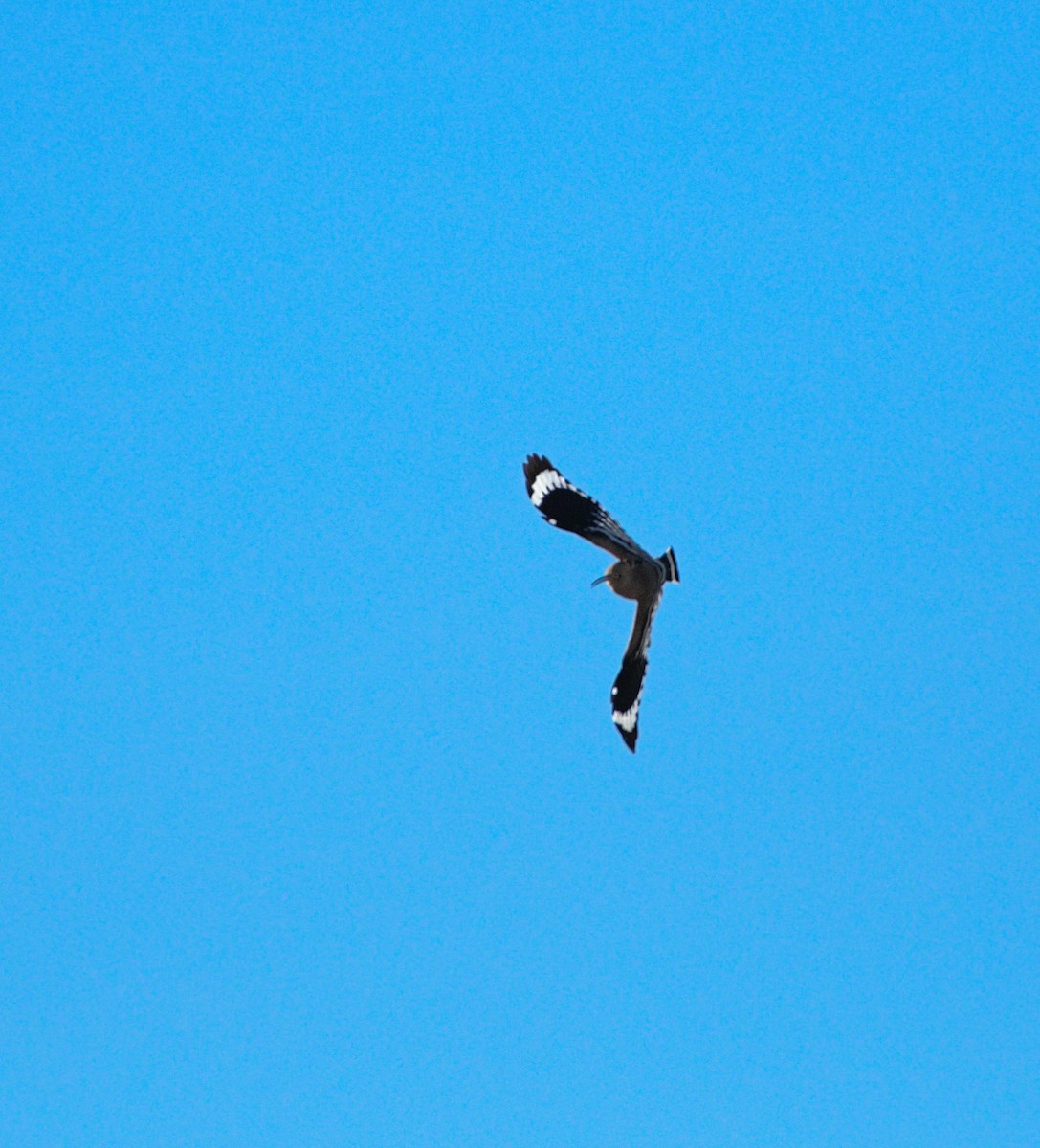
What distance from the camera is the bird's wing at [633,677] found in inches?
580

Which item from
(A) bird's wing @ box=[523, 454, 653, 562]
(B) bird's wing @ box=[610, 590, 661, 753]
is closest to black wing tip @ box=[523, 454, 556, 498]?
(A) bird's wing @ box=[523, 454, 653, 562]

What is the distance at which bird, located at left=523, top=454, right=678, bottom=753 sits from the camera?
14.9 metres

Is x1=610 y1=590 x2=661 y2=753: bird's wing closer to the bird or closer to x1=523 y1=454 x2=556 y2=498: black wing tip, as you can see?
the bird

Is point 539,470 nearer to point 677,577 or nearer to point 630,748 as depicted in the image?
point 677,577

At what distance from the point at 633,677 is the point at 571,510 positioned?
199 cm

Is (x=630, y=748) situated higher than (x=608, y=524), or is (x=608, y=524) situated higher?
(x=608, y=524)

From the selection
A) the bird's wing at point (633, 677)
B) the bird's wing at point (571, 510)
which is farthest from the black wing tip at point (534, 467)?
the bird's wing at point (633, 677)

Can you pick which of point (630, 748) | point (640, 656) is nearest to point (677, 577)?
point (640, 656)

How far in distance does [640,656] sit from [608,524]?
4.94 feet

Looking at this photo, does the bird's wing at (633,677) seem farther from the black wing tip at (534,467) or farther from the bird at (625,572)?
the black wing tip at (534,467)

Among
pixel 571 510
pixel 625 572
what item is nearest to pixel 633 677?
pixel 625 572

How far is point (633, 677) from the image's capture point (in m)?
15.0

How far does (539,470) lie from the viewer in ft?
53.0

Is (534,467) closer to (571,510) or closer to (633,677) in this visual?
(571,510)
